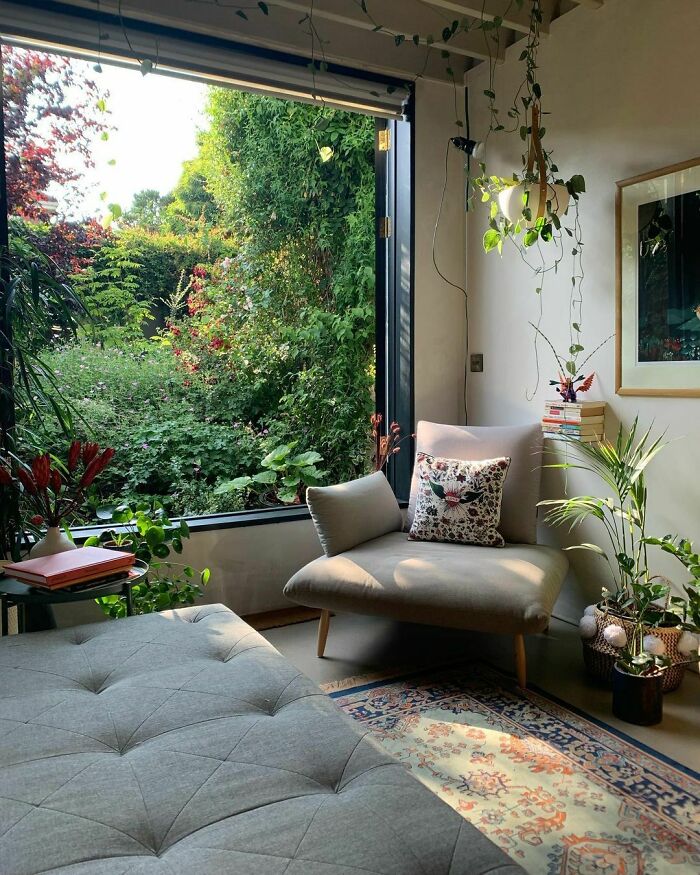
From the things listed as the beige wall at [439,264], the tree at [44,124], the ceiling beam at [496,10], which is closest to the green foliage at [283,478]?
the beige wall at [439,264]

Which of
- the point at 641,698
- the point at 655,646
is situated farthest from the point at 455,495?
the point at 641,698

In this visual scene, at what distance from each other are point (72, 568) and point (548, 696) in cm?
162

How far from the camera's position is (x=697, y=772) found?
1.89 metres

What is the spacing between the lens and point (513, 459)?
299cm

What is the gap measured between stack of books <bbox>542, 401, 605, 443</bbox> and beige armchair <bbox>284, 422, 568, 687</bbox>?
0.14m

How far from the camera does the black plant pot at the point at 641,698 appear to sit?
84.0 inches

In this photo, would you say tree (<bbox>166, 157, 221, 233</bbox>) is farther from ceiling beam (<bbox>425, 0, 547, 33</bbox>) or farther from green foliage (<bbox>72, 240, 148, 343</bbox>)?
ceiling beam (<bbox>425, 0, 547, 33</bbox>)

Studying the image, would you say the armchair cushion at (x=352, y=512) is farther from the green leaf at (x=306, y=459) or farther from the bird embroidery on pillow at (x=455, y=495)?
the green leaf at (x=306, y=459)

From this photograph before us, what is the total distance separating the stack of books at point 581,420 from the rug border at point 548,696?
1.00 meters

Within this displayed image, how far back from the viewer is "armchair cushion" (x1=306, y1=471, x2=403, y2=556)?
2758mm

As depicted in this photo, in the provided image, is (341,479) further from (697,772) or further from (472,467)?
(697,772)

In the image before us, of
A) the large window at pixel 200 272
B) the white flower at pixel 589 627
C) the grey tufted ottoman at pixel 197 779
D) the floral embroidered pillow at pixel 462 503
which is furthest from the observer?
the large window at pixel 200 272

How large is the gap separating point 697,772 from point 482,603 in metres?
0.76

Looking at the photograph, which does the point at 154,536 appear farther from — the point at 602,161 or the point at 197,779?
the point at 602,161
